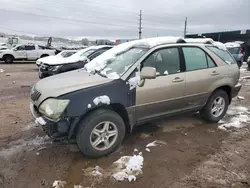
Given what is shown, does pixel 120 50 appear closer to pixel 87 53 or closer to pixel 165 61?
pixel 165 61

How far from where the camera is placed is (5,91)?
8.15 meters

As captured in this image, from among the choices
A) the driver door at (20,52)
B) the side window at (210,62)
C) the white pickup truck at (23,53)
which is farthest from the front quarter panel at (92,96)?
the driver door at (20,52)

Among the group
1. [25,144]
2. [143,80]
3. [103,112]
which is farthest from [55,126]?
[143,80]

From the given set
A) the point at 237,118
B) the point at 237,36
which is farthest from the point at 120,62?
the point at 237,36

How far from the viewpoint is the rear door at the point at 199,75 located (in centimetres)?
446

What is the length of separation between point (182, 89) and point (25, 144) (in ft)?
9.56

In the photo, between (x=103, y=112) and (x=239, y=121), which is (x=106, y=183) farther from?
(x=239, y=121)

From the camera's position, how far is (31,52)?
2097cm

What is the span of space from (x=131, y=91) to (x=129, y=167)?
3.71 ft

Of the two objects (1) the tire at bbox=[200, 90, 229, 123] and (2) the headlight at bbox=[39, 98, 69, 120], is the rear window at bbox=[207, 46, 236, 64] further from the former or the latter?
(2) the headlight at bbox=[39, 98, 69, 120]

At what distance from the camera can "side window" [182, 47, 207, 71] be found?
4.46 metres

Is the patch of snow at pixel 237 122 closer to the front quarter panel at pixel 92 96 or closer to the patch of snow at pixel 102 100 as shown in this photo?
the front quarter panel at pixel 92 96

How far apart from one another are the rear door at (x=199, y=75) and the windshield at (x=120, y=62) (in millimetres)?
972

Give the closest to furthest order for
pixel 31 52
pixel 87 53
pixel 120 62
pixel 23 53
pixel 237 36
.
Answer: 1. pixel 120 62
2. pixel 87 53
3. pixel 23 53
4. pixel 31 52
5. pixel 237 36
